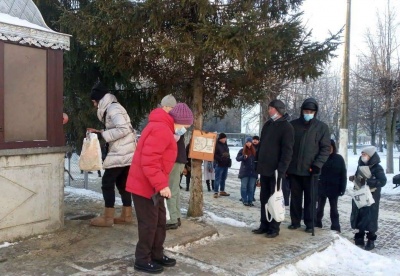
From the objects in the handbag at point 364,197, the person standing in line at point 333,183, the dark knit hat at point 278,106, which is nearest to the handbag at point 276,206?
the dark knit hat at point 278,106

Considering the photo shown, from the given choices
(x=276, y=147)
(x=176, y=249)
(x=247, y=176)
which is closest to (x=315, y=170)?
(x=276, y=147)

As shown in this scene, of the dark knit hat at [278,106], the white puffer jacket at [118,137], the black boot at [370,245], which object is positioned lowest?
the black boot at [370,245]

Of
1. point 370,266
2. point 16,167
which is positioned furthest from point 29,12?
point 370,266

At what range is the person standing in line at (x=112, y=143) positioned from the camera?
539 cm

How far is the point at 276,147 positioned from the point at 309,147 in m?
0.63

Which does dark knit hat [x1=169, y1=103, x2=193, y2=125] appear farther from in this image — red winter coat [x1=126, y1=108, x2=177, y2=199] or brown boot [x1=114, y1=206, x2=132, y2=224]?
brown boot [x1=114, y1=206, x2=132, y2=224]

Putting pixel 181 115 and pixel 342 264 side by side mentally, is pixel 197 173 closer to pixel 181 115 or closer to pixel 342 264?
pixel 342 264

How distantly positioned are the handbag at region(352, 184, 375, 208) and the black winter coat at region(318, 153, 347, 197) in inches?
17.4

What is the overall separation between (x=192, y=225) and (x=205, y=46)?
241cm

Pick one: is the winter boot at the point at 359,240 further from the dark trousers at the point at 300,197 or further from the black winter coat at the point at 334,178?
the dark trousers at the point at 300,197

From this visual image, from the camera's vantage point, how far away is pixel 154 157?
154 inches

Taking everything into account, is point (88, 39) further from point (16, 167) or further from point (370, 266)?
point (370, 266)

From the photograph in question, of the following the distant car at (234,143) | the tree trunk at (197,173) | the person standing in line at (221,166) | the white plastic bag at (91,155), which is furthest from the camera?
the distant car at (234,143)

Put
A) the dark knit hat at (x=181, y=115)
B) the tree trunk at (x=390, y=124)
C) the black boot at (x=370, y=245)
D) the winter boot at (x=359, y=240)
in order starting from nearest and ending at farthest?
the dark knit hat at (x=181, y=115) < the black boot at (x=370, y=245) < the winter boot at (x=359, y=240) < the tree trunk at (x=390, y=124)
